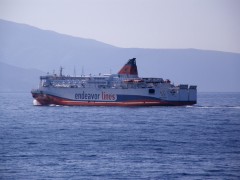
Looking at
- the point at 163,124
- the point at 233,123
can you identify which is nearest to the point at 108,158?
the point at 163,124

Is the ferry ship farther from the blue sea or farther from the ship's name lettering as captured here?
the blue sea

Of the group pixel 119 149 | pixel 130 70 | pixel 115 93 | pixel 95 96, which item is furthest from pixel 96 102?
pixel 119 149

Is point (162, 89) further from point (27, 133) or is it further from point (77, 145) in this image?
point (77, 145)

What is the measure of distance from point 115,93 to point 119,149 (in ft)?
170

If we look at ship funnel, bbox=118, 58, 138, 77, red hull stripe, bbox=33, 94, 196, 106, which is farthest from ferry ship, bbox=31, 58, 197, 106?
ship funnel, bbox=118, 58, 138, 77

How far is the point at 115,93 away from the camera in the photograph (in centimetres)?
9612

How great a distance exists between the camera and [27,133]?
55.8m

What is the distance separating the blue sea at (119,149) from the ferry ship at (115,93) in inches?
920

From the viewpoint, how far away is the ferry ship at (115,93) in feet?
313

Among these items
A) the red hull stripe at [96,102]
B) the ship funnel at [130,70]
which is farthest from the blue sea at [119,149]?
the ship funnel at [130,70]

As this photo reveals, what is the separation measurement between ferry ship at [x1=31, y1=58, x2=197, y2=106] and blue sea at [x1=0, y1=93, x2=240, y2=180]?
2338 centimetres

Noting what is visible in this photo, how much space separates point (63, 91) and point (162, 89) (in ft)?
51.7

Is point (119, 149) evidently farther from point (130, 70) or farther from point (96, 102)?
point (130, 70)

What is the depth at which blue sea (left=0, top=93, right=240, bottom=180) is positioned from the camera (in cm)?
3541
